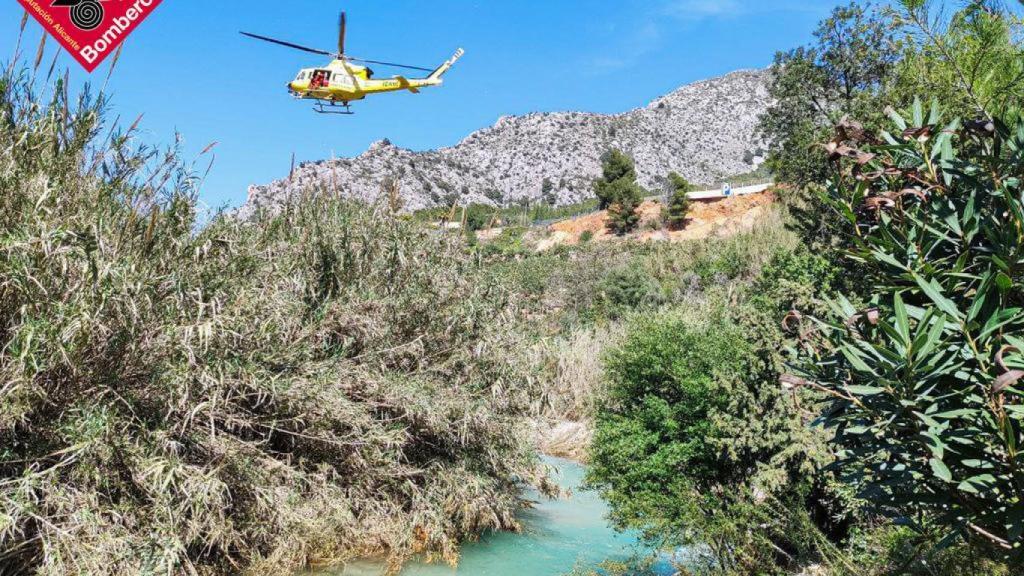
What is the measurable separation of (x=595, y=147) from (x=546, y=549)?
2946 inches

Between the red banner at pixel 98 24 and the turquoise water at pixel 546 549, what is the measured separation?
5.83 m

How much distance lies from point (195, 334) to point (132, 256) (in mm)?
→ 800

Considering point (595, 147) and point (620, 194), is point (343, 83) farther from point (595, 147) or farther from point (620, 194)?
point (595, 147)

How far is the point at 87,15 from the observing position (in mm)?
5273

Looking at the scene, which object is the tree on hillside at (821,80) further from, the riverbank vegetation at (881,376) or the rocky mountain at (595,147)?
the rocky mountain at (595,147)

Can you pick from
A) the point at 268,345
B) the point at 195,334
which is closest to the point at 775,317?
the point at 268,345

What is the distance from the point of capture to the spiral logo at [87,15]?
5.23 m

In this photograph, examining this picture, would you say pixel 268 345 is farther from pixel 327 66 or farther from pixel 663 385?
pixel 327 66

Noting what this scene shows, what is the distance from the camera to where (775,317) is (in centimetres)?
→ 823

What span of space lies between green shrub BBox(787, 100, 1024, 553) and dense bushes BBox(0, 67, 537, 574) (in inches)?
189

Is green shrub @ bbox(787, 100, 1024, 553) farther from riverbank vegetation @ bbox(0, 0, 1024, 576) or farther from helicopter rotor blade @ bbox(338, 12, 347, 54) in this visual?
helicopter rotor blade @ bbox(338, 12, 347, 54)

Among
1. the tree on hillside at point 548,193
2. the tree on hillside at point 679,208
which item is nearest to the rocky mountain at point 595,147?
the tree on hillside at point 548,193

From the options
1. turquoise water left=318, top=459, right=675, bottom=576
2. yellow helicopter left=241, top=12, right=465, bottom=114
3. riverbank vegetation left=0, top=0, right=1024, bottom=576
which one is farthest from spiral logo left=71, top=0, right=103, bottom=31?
yellow helicopter left=241, top=12, right=465, bottom=114

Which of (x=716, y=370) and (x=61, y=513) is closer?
(x=61, y=513)
